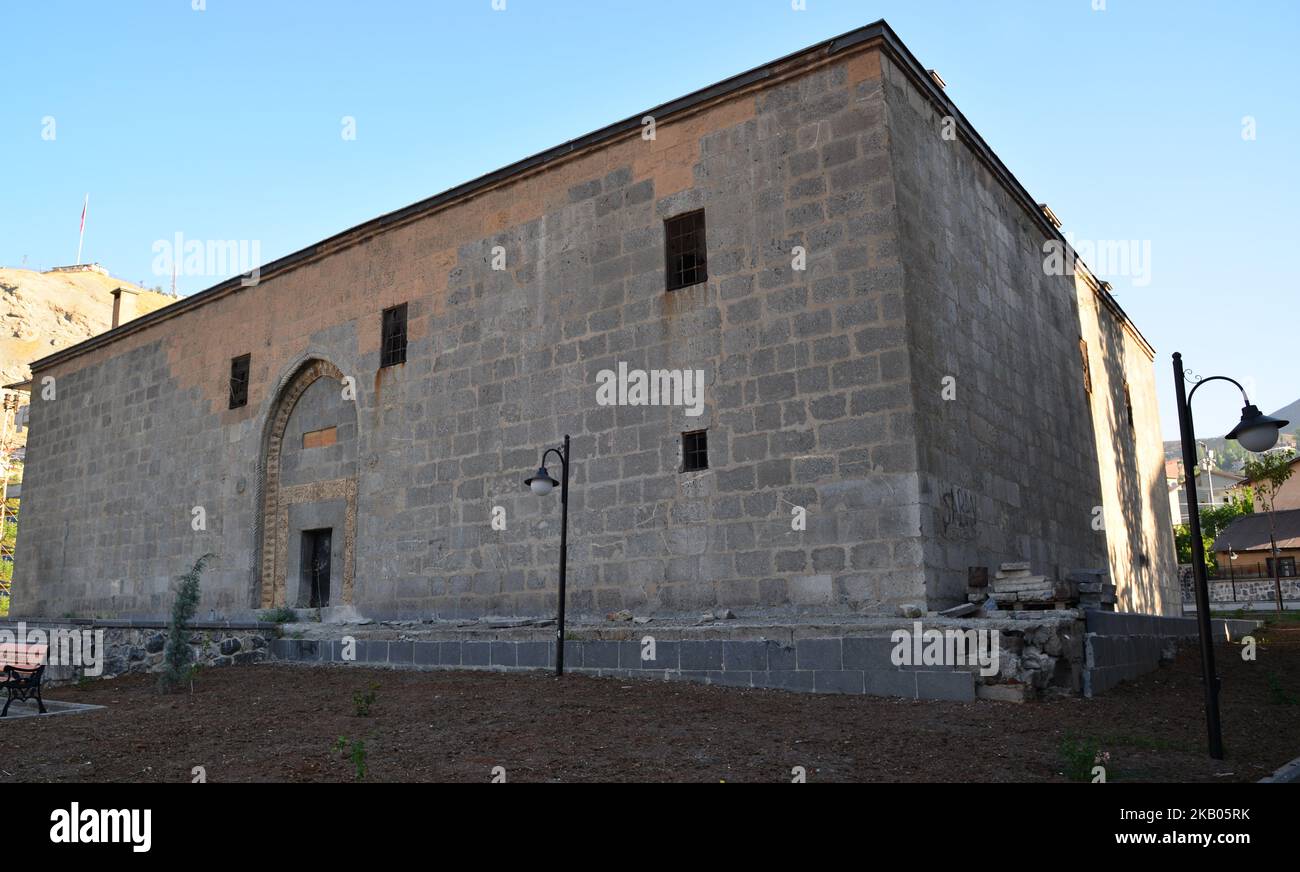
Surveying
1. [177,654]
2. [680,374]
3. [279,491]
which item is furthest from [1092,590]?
[279,491]

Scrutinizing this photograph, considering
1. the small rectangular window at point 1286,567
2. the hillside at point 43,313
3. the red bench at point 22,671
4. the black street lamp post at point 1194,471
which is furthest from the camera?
the hillside at point 43,313

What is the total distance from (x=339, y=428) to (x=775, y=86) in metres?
10.2

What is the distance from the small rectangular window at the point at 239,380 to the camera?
786 inches

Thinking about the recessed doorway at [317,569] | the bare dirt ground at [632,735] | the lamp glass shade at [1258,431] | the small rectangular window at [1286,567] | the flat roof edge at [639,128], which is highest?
the flat roof edge at [639,128]

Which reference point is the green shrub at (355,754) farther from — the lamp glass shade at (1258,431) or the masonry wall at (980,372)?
the lamp glass shade at (1258,431)

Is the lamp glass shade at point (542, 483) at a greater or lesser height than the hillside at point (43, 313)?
lesser

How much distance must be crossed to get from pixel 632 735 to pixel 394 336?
11.1 m

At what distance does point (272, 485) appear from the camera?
18.9 m

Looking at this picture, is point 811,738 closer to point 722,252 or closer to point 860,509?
point 860,509

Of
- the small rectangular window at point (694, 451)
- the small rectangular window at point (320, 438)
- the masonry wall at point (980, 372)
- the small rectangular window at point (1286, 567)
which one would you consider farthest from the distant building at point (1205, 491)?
the small rectangular window at point (320, 438)

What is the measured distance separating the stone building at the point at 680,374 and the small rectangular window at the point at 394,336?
0.21ft

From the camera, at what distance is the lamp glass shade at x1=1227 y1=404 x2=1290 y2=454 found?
26.6ft

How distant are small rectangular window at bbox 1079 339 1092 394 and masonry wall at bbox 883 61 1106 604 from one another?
1.29 meters

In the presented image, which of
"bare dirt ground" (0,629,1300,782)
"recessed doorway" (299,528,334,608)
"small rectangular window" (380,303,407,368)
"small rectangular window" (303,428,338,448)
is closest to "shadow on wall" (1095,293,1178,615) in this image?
"bare dirt ground" (0,629,1300,782)
